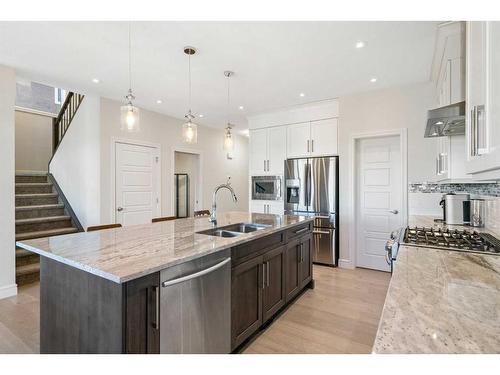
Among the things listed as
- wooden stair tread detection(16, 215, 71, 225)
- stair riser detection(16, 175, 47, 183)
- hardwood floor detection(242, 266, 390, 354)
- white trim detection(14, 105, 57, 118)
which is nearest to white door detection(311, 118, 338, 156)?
hardwood floor detection(242, 266, 390, 354)

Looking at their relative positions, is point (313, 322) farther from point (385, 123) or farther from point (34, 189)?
point (34, 189)

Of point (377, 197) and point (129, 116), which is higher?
point (129, 116)

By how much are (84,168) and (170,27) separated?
3.13 metres

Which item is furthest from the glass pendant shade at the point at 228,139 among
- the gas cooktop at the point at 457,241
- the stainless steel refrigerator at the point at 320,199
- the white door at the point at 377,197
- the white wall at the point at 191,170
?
the white wall at the point at 191,170

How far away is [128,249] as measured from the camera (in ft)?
5.26

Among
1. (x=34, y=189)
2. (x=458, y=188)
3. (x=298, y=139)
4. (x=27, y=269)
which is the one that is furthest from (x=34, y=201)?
(x=458, y=188)

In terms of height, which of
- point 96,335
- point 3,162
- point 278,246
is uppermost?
point 3,162

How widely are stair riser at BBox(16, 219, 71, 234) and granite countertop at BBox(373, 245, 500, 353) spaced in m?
4.92

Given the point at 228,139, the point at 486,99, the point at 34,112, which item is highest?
the point at 34,112

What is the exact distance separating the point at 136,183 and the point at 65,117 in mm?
2410

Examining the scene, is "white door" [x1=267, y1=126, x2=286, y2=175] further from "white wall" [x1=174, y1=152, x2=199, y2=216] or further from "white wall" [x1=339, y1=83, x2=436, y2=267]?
"white wall" [x1=174, y1=152, x2=199, y2=216]

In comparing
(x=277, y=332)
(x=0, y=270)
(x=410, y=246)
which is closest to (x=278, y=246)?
(x=277, y=332)

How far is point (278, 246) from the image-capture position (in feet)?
7.97

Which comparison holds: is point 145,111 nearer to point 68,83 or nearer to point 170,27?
point 68,83
